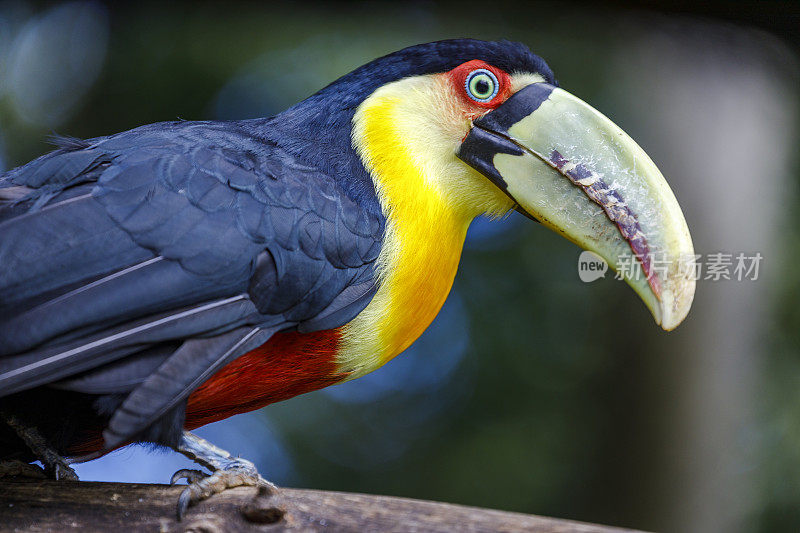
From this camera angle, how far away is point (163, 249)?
6.07 ft

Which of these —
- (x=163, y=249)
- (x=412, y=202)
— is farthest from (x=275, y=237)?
(x=412, y=202)

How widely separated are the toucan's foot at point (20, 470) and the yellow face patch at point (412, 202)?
787mm

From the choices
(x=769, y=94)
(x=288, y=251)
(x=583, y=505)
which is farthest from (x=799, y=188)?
(x=288, y=251)

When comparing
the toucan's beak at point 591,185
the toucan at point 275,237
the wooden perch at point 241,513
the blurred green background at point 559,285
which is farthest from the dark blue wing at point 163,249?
the blurred green background at point 559,285

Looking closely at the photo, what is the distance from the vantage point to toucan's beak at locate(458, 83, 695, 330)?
2.02m

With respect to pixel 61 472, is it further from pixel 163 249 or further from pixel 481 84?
pixel 481 84

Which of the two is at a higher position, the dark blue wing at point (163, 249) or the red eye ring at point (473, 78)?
the red eye ring at point (473, 78)

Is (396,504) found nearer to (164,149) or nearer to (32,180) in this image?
(164,149)

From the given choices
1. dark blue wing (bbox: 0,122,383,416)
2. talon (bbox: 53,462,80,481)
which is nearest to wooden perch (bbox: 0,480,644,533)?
talon (bbox: 53,462,80,481)

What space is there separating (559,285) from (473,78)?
89.6 inches

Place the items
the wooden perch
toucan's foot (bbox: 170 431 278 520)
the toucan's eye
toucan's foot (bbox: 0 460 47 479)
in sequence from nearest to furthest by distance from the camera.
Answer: the wooden perch, toucan's foot (bbox: 170 431 278 520), toucan's foot (bbox: 0 460 47 479), the toucan's eye

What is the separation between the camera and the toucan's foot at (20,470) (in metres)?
2.02

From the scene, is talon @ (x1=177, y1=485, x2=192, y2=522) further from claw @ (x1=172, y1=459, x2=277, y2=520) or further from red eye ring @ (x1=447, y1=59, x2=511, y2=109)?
red eye ring @ (x1=447, y1=59, x2=511, y2=109)

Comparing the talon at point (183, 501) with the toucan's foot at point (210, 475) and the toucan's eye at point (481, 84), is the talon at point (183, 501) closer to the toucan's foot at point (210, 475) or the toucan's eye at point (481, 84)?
the toucan's foot at point (210, 475)
